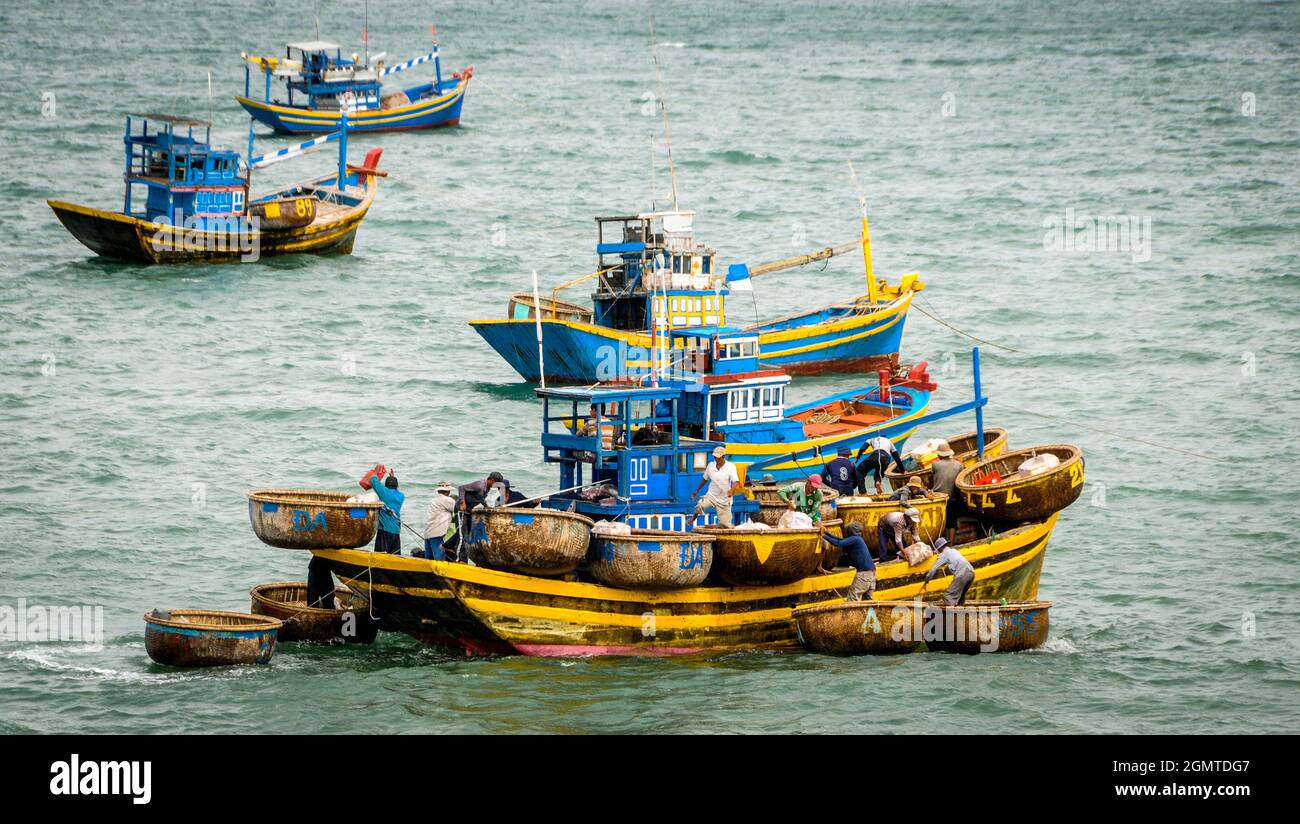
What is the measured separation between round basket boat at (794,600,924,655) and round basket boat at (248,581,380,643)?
18.9 ft

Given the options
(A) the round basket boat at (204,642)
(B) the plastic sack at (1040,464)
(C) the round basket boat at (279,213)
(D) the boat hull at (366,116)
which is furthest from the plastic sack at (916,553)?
(D) the boat hull at (366,116)

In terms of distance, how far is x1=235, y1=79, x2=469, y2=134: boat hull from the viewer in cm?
7856

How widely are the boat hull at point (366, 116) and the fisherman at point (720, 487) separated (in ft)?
186

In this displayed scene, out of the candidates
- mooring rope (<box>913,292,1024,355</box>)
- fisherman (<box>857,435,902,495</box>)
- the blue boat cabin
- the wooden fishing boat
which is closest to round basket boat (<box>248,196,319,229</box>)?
the blue boat cabin

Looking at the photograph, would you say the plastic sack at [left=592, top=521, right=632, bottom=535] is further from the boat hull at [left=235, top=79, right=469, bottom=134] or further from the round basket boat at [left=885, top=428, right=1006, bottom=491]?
the boat hull at [left=235, top=79, right=469, bottom=134]

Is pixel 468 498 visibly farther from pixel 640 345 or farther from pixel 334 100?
pixel 334 100

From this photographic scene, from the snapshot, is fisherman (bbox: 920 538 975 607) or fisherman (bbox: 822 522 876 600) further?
fisherman (bbox: 920 538 975 607)

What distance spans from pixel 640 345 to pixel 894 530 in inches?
538

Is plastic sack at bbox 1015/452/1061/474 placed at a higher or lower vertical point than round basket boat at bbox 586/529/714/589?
higher

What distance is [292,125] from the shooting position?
78.9 metres

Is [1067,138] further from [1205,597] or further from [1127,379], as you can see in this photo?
[1205,597]

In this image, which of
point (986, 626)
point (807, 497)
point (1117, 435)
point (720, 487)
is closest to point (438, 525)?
point (720, 487)

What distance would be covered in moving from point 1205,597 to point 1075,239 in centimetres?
3389
